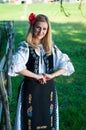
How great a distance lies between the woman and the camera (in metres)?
4.09

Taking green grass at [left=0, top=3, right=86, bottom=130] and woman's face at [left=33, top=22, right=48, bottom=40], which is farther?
green grass at [left=0, top=3, right=86, bottom=130]

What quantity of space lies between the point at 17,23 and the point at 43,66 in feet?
66.9

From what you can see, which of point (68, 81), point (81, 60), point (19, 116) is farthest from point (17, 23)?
point (19, 116)

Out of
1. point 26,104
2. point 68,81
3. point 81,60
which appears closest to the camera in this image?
point 26,104

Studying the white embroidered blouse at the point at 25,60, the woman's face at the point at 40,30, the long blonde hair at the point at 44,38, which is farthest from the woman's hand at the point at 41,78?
the woman's face at the point at 40,30

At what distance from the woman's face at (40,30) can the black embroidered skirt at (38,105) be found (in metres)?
0.52

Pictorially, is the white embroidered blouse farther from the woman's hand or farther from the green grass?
the green grass

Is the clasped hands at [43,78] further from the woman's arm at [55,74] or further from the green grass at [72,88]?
the green grass at [72,88]

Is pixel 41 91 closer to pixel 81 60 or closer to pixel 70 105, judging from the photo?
A: pixel 70 105

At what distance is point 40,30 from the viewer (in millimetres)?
4105

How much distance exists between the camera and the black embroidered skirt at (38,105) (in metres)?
4.24

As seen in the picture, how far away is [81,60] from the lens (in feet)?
38.7

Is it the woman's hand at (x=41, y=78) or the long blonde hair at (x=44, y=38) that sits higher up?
the long blonde hair at (x=44, y=38)

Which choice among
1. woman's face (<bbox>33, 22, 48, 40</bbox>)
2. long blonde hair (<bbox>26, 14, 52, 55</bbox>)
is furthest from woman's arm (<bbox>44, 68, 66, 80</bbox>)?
woman's face (<bbox>33, 22, 48, 40</bbox>)
